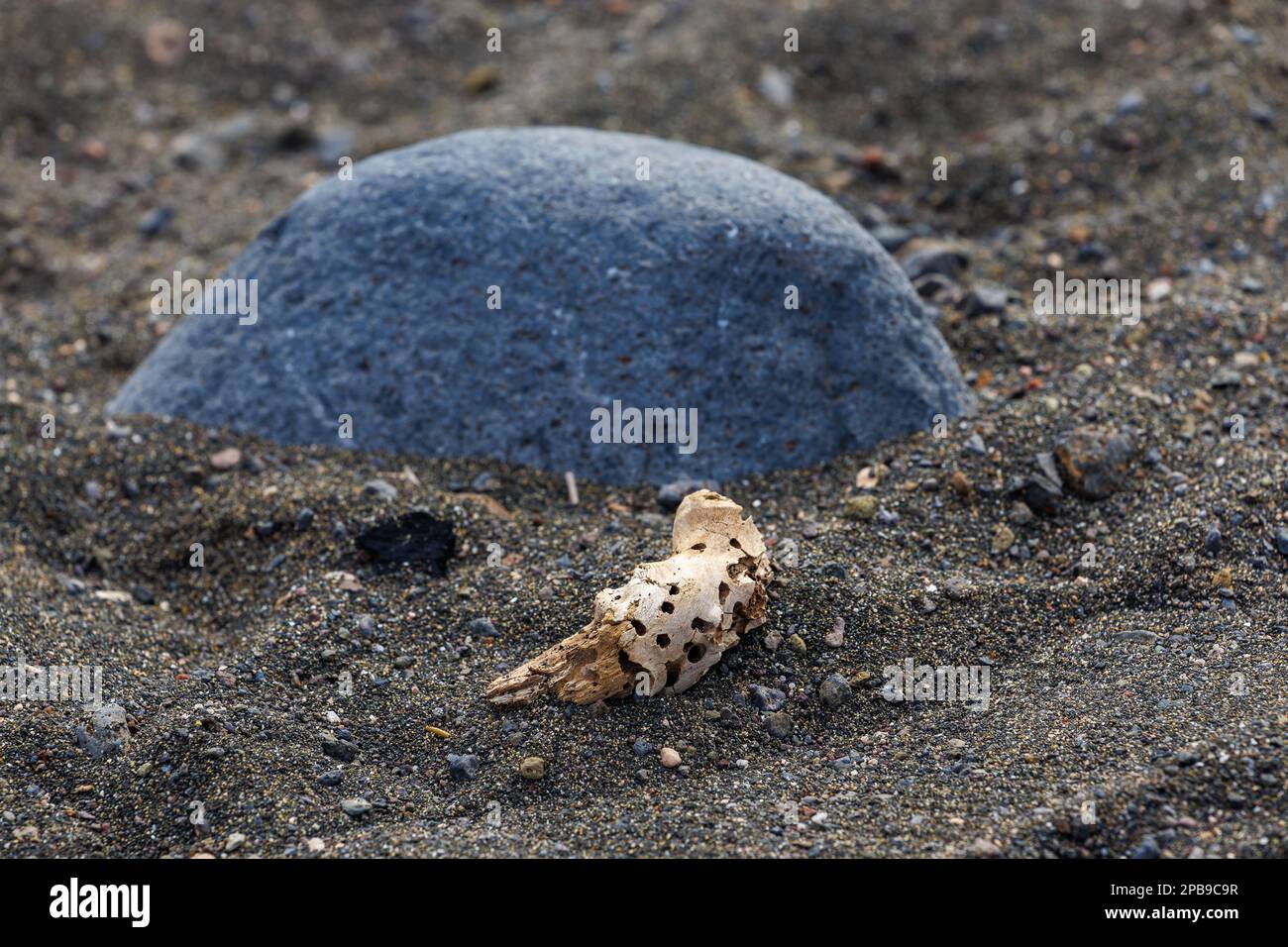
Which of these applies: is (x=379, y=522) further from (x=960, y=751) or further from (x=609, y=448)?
(x=960, y=751)

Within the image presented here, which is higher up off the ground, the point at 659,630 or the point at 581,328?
the point at 581,328

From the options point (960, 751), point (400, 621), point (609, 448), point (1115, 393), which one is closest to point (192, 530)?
point (400, 621)

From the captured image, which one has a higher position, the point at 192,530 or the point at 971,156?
the point at 971,156

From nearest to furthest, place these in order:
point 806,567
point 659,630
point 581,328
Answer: point 659,630 < point 806,567 < point 581,328

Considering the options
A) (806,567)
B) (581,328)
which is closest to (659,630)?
(806,567)

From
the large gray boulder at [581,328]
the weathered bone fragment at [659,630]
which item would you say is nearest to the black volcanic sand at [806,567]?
the weathered bone fragment at [659,630]

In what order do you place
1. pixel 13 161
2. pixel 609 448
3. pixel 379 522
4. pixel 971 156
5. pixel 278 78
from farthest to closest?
1. pixel 278 78
2. pixel 13 161
3. pixel 971 156
4. pixel 609 448
5. pixel 379 522

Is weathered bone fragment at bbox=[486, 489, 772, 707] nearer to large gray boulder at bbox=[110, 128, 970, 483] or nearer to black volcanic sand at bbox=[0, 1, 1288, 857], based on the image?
black volcanic sand at bbox=[0, 1, 1288, 857]

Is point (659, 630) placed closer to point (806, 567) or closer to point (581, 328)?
point (806, 567)
